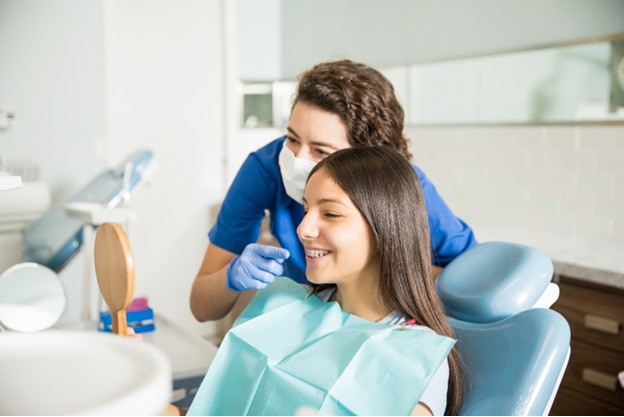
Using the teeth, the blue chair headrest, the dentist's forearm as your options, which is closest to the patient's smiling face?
the teeth

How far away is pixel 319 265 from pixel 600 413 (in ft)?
4.71

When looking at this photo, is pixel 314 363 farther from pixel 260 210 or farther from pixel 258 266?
pixel 260 210

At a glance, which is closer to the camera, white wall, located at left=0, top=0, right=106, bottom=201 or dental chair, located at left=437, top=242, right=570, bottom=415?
dental chair, located at left=437, top=242, right=570, bottom=415

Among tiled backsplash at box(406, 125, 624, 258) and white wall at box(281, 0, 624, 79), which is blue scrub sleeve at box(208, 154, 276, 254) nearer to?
tiled backsplash at box(406, 125, 624, 258)

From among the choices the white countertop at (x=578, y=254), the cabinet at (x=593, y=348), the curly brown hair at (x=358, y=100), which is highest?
the curly brown hair at (x=358, y=100)

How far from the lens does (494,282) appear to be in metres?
1.30

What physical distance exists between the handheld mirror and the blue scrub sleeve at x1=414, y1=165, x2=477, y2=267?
902 mm

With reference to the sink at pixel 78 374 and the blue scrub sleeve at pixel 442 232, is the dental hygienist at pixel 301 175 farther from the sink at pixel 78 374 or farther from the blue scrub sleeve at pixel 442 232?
the sink at pixel 78 374

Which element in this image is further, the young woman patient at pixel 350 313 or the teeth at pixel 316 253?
the teeth at pixel 316 253

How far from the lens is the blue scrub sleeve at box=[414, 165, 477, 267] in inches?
59.8

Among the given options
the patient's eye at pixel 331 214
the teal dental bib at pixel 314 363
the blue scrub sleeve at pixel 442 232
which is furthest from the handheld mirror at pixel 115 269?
the blue scrub sleeve at pixel 442 232

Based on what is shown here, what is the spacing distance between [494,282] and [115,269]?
2.71 ft

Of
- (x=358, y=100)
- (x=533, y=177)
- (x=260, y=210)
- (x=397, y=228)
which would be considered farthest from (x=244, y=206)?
(x=533, y=177)

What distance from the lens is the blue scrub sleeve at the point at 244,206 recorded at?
66.1 inches
